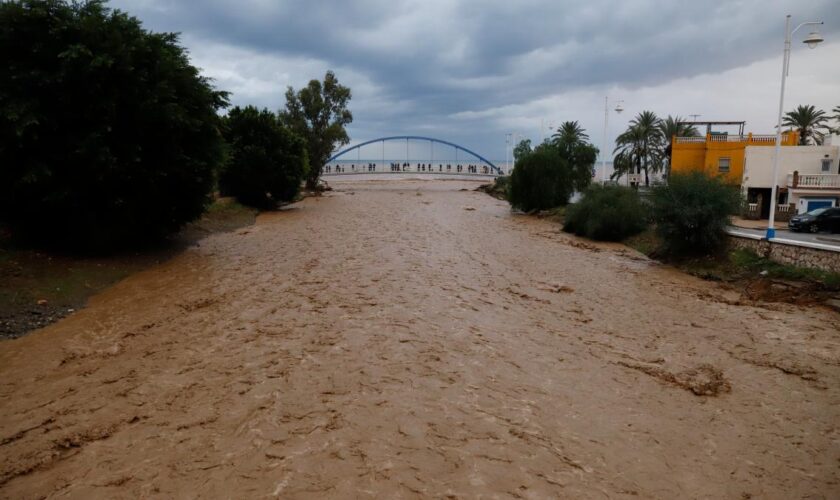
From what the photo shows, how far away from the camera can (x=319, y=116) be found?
199 ft

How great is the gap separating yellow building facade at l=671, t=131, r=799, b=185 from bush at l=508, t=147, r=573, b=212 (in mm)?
9393

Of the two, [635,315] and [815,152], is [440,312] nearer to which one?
[635,315]

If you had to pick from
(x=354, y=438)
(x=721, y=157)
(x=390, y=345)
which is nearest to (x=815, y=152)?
(x=721, y=157)

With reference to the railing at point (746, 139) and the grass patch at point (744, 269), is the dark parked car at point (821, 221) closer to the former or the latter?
the grass patch at point (744, 269)

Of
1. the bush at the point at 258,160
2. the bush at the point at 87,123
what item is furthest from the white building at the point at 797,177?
the bush at the point at 87,123

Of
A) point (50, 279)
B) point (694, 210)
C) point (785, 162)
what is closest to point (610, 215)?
point (694, 210)

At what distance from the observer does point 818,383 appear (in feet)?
30.8

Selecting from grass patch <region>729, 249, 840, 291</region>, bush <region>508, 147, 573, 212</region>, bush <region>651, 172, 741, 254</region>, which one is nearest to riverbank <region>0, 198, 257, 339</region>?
bush <region>651, 172, 741, 254</region>

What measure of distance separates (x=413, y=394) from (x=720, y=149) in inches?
1805

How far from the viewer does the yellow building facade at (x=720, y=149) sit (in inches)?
1681

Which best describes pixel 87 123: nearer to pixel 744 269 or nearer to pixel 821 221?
pixel 744 269

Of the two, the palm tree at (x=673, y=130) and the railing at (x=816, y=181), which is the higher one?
the palm tree at (x=673, y=130)

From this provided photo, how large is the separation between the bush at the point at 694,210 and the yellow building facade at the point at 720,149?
23.4m

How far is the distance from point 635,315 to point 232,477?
11.2 metres
